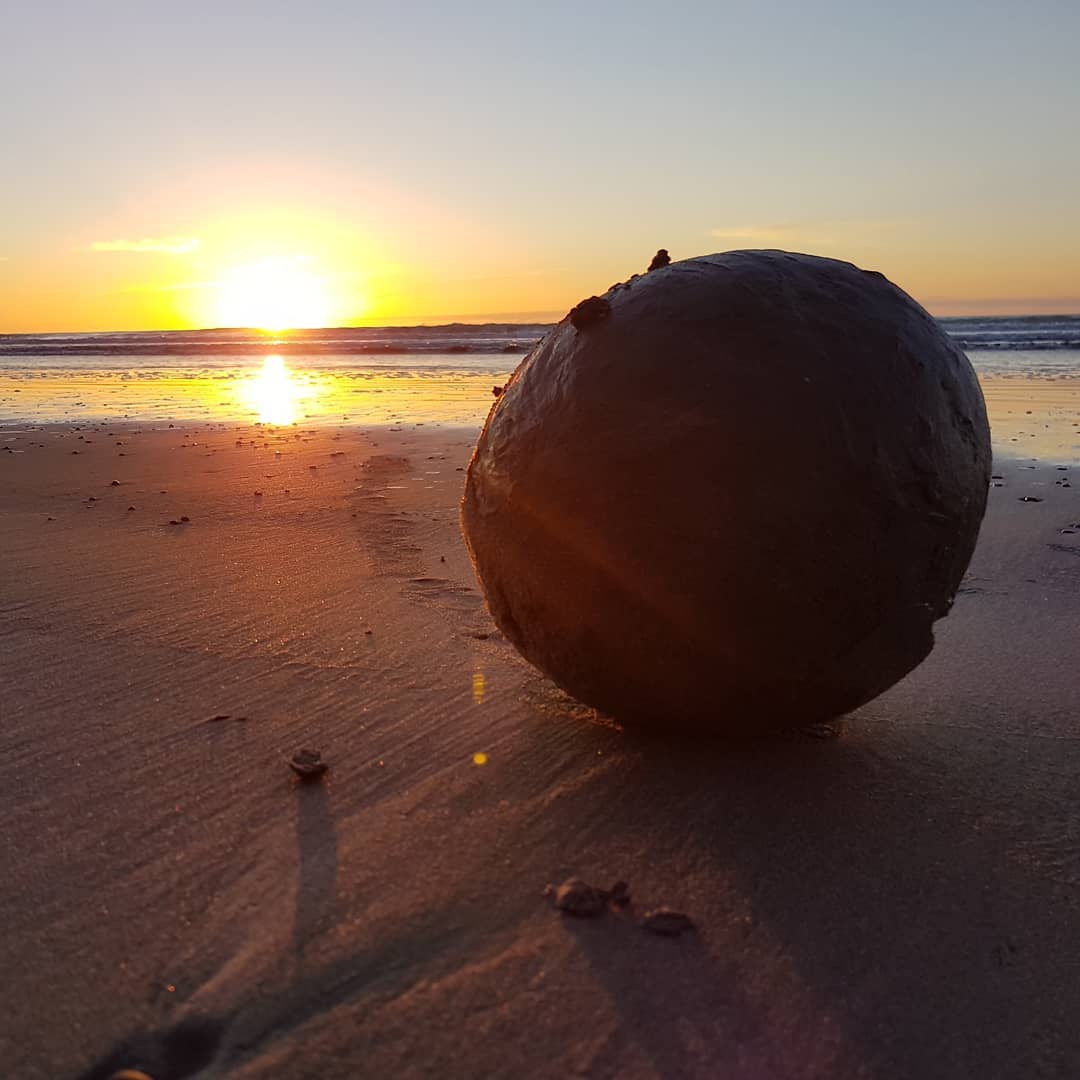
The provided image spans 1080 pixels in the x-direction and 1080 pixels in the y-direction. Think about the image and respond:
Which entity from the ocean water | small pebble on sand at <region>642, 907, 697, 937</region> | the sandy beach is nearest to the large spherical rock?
the sandy beach

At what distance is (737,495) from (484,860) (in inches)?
46.1

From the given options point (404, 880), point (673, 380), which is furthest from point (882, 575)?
point (404, 880)

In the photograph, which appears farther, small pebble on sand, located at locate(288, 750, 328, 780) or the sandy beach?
small pebble on sand, located at locate(288, 750, 328, 780)

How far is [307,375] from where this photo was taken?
25.0m

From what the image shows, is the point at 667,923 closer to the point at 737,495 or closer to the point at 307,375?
the point at 737,495

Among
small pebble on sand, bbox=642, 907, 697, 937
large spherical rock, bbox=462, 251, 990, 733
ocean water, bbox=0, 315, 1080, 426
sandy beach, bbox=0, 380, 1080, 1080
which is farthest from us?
ocean water, bbox=0, 315, 1080, 426

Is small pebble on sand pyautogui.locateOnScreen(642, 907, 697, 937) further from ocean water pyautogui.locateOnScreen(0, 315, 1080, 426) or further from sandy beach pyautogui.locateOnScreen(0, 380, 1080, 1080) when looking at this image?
ocean water pyautogui.locateOnScreen(0, 315, 1080, 426)

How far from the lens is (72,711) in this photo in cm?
371

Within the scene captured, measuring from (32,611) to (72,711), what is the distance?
1.42m

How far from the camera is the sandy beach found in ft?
6.91

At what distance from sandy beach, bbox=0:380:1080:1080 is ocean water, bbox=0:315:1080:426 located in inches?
269

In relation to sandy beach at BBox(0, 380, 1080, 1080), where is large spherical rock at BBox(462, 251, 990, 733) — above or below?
above

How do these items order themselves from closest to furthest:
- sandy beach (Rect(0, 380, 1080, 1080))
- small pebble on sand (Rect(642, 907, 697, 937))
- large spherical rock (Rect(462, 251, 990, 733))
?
sandy beach (Rect(0, 380, 1080, 1080))
small pebble on sand (Rect(642, 907, 697, 937))
large spherical rock (Rect(462, 251, 990, 733))

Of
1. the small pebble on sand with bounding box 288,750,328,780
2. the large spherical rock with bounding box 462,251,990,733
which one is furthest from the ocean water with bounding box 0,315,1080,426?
the small pebble on sand with bounding box 288,750,328,780
